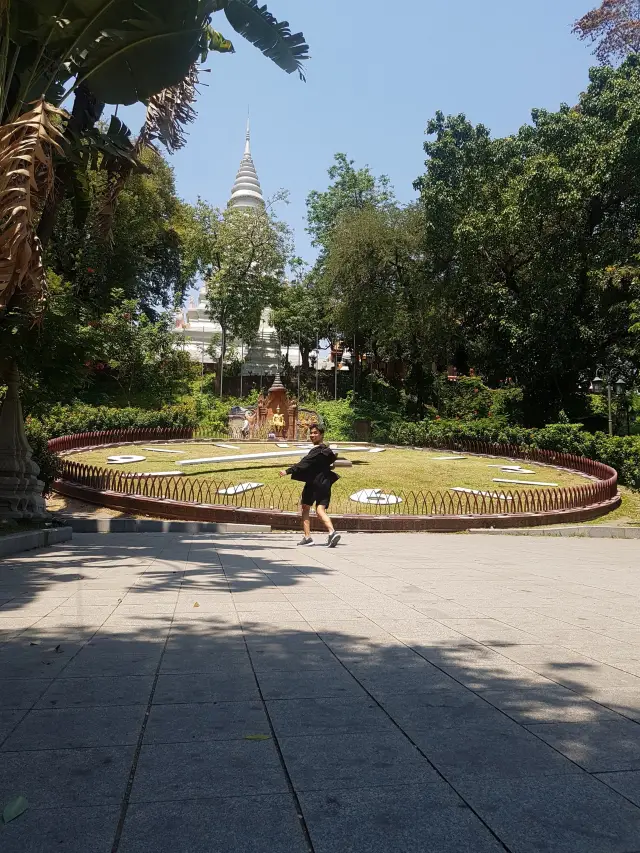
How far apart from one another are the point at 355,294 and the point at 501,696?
29296mm

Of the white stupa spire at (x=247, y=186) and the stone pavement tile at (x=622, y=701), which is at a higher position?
the white stupa spire at (x=247, y=186)

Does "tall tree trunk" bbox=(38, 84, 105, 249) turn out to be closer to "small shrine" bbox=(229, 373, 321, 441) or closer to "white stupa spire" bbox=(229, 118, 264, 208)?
"small shrine" bbox=(229, 373, 321, 441)

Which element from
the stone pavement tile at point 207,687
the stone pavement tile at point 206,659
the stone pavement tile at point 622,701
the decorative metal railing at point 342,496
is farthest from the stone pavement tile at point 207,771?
the decorative metal railing at point 342,496

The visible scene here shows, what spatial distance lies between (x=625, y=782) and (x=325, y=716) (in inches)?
45.2

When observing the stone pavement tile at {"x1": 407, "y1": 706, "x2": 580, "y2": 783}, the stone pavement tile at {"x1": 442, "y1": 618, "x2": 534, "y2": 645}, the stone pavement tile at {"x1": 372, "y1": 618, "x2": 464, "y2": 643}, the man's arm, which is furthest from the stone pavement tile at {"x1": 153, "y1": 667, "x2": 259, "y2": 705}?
the man's arm

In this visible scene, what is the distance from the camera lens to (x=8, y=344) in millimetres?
8953

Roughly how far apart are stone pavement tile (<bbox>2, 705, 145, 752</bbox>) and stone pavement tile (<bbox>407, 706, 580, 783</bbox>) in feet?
3.67

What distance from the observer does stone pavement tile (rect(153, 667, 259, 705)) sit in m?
2.98

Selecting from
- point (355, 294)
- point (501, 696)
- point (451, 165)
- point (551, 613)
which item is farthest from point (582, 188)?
point (501, 696)

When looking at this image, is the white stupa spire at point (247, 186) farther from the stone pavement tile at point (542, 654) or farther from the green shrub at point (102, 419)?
the stone pavement tile at point (542, 654)

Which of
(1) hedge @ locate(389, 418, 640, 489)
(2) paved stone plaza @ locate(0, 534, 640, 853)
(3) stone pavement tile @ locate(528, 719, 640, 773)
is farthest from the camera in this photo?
(1) hedge @ locate(389, 418, 640, 489)

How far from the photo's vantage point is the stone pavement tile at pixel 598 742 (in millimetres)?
2346

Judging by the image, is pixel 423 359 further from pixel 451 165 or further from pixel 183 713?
pixel 183 713

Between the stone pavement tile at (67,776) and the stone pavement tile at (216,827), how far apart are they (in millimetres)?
168
